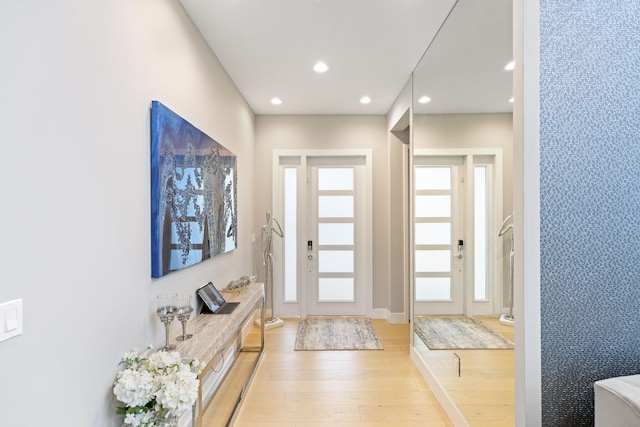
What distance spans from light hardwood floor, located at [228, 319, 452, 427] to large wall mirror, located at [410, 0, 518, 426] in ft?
0.70

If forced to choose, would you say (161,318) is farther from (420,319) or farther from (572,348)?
(420,319)

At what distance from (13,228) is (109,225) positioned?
44cm

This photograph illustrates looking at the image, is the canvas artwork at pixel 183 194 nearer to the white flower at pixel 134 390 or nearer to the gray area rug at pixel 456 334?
the white flower at pixel 134 390

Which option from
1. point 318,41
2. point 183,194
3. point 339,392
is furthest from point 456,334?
point 318,41

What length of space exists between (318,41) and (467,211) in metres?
1.75

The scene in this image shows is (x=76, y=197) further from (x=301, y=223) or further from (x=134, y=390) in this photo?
(x=301, y=223)

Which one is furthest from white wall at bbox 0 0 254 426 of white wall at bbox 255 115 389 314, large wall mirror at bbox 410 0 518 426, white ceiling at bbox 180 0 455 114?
white wall at bbox 255 115 389 314

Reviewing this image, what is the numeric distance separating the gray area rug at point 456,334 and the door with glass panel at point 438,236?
8 cm

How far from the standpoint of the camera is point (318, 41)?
8.51 ft

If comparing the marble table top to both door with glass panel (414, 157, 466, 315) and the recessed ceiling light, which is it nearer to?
door with glass panel (414, 157, 466, 315)

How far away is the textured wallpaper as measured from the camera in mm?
1308

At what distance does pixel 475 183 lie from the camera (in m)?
1.83

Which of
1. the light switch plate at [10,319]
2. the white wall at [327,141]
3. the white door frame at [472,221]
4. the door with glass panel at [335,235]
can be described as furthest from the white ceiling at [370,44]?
the light switch plate at [10,319]

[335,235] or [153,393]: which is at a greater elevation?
[335,235]
